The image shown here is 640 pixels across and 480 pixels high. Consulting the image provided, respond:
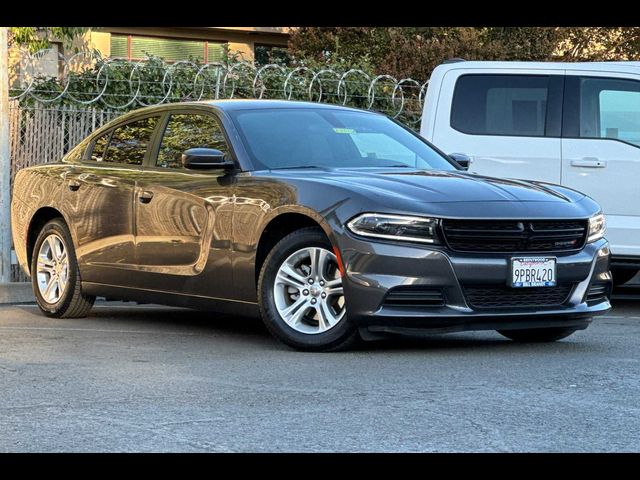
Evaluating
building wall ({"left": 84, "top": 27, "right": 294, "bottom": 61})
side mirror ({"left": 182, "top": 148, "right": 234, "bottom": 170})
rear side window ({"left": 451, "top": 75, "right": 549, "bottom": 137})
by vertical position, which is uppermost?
building wall ({"left": 84, "top": 27, "right": 294, "bottom": 61})

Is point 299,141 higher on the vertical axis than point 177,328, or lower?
higher

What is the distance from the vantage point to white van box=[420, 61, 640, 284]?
40.0 ft

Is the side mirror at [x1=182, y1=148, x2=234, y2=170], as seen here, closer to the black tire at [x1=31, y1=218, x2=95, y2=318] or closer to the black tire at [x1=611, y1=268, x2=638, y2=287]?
the black tire at [x1=31, y1=218, x2=95, y2=318]

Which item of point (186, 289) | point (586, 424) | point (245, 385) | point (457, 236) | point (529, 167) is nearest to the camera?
point (586, 424)

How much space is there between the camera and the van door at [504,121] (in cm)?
1240

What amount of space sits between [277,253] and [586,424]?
2999mm

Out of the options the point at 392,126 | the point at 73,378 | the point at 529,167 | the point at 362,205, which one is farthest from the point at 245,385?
the point at 529,167

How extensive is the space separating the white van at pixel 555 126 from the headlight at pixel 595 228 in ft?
10.1

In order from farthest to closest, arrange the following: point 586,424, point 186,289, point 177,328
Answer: point 177,328, point 186,289, point 586,424

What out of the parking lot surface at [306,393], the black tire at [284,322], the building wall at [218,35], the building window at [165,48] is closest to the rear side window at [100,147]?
the parking lot surface at [306,393]

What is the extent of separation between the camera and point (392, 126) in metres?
10.3

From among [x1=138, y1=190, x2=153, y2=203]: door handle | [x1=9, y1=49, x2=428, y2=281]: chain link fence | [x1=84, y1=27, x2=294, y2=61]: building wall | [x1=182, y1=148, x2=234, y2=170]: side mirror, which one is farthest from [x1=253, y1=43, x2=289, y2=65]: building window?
[x1=182, y1=148, x2=234, y2=170]: side mirror

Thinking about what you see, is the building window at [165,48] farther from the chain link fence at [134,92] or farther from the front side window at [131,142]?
the front side window at [131,142]
